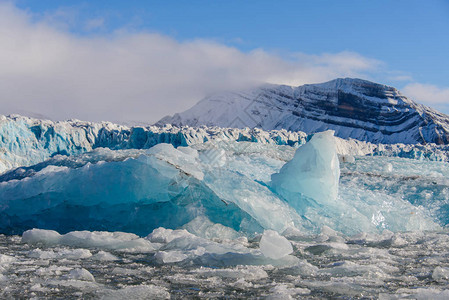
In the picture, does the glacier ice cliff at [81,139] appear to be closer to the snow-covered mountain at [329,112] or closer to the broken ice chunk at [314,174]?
the broken ice chunk at [314,174]

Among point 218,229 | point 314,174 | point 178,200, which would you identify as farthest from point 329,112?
point 218,229

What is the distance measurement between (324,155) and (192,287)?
3.81 metres

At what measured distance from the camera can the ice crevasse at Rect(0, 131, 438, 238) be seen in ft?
15.9

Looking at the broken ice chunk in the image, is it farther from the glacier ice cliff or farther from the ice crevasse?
the glacier ice cliff

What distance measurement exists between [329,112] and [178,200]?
249ft

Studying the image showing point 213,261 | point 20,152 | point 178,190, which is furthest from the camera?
point 20,152

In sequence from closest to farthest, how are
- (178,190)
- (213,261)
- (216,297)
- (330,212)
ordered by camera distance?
(216,297), (213,261), (178,190), (330,212)

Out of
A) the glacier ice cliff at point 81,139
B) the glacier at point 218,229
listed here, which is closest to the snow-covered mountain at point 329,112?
the glacier ice cliff at point 81,139

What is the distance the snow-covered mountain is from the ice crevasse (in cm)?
6363

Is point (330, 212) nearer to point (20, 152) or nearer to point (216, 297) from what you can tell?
point (216, 297)

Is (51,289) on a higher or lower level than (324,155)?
lower

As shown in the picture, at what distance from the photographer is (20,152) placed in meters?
27.8

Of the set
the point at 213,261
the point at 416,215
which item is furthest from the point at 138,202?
the point at 416,215

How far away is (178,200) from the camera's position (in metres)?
4.97
